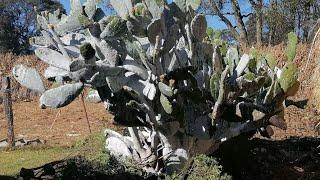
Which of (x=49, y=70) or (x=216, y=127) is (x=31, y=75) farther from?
(x=216, y=127)

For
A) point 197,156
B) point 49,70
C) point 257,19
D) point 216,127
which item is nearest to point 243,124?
point 216,127

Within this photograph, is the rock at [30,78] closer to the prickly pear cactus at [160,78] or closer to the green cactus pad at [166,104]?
the prickly pear cactus at [160,78]

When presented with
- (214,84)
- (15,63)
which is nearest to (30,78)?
(214,84)

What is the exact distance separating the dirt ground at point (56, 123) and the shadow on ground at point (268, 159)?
3809 millimetres

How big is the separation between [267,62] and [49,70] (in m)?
2.18

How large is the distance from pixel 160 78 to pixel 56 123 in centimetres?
849

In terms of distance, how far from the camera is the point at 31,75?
4.71 m

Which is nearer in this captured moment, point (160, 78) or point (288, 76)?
point (160, 78)

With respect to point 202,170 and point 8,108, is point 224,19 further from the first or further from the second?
point 202,170

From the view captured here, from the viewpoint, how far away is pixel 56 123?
41.7 feet

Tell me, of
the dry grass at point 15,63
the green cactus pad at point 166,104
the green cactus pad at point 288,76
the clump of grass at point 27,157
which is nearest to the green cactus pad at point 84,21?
the green cactus pad at point 166,104

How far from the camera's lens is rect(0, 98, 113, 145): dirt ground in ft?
35.3

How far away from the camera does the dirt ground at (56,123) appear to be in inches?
424

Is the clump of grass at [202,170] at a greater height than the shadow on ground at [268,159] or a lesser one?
greater
